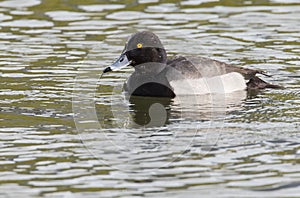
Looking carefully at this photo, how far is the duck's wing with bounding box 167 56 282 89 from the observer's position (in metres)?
12.0

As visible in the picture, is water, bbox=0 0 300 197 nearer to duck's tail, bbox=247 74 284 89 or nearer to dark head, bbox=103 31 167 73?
duck's tail, bbox=247 74 284 89

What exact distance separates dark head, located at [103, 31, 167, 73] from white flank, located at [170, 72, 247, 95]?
638 millimetres

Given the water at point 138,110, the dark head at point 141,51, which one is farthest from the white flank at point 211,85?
the dark head at point 141,51

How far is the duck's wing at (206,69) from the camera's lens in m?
12.0

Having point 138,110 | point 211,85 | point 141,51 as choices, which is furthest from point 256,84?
point 138,110

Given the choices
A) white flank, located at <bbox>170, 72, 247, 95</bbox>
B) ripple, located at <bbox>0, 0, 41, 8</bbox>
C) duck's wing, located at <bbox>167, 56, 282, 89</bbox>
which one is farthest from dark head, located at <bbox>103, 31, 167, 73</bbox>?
ripple, located at <bbox>0, 0, 41, 8</bbox>

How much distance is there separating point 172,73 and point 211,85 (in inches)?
24.3

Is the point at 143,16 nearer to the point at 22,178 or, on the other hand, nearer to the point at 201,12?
the point at 201,12

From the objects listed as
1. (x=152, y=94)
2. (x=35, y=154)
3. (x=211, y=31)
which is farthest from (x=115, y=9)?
(x=35, y=154)

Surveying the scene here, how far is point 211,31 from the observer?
607 inches

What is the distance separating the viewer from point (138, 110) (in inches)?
441

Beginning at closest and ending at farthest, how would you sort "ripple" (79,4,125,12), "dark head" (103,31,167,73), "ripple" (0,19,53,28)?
"dark head" (103,31,167,73)
"ripple" (0,19,53,28)
"ripple" (79,4,125,12)

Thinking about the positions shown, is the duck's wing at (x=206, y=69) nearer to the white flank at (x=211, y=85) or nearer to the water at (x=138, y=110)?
the white flank at (x=211, y=85)

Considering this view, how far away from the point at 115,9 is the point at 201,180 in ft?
30.6
